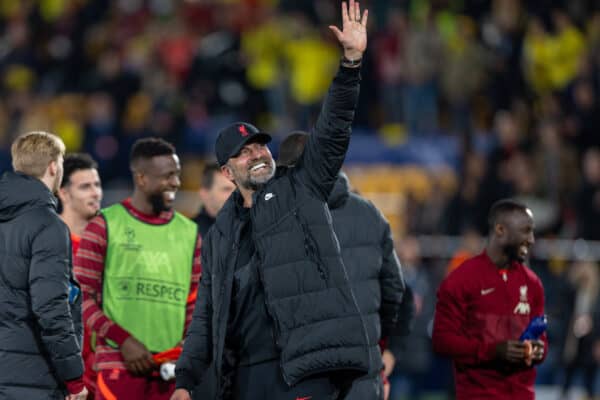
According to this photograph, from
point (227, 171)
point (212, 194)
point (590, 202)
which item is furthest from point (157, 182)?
point (590, 202)

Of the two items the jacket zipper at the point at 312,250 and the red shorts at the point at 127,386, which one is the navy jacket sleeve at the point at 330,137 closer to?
the jacket zipper at the point at 312,250

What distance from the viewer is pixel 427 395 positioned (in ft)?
46.9

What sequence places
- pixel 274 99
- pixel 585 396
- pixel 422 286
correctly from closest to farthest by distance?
pixel 585 396 < pixel 422 286 < pixel 274 99

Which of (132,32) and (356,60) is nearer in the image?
(356,60)

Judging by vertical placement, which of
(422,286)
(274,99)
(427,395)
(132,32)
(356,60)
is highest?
(132,32)

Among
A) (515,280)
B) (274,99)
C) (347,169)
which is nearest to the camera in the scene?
(515,280)

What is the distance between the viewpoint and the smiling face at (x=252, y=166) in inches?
257

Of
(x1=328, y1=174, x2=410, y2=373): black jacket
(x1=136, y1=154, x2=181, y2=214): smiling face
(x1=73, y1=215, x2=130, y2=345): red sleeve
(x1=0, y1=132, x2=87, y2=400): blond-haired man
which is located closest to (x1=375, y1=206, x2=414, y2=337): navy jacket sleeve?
(x1=328, y1=174, x2=410, y2=373): black jacket

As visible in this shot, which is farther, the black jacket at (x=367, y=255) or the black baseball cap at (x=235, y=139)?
the black jacket at (x=367, y=255)

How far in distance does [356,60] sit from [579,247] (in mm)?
8232

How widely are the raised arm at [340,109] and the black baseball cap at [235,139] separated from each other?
0.36m

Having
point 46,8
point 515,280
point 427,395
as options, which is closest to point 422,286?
point 427,395

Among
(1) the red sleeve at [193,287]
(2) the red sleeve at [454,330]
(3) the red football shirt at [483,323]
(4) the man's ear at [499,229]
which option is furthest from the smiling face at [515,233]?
(1) the red sleeve at [193,287]

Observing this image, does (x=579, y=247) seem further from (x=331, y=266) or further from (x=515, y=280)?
(x=331, y=266)
